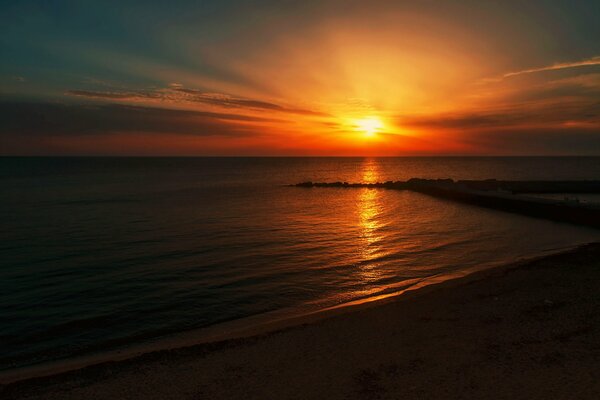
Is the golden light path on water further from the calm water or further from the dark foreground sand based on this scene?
the dark foreground sand

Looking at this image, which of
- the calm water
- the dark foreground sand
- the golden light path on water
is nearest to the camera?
the dark foreground sand

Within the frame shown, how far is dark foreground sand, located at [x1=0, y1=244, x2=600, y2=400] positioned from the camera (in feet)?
25.2

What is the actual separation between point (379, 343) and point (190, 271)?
11.1m

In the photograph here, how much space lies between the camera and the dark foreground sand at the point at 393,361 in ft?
25.2

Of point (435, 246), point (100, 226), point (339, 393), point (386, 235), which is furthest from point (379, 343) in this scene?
point (100, 226)

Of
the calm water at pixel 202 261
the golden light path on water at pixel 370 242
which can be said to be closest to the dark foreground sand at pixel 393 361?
the calm water at pixel 202 261

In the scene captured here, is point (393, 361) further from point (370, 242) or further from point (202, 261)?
point (370, 242)

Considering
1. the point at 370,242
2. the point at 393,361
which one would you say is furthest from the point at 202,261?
the point at 393,361

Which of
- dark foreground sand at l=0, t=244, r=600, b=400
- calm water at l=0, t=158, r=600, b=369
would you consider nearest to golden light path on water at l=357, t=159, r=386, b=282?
calm water at l=0, t=158, r=600, b=369

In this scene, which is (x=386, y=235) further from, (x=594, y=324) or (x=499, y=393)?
(x=499, y=393)

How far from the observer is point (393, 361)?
28.9 ft

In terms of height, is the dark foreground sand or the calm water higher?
the dark foreground sand

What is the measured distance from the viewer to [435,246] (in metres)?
23.5

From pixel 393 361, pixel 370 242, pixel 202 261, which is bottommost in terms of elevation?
pixel 202 261
